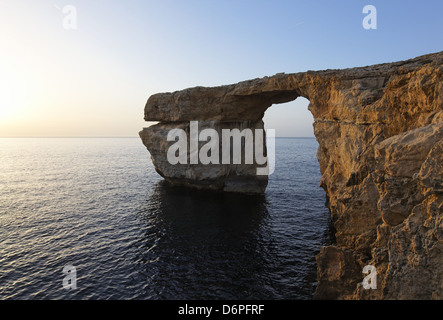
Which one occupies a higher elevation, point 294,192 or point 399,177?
point 399,177

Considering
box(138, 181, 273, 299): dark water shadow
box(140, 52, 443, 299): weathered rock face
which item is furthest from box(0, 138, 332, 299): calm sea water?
box(140, 52, 443, 299): weathered rock face

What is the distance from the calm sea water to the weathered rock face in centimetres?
365

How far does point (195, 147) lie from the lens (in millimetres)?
34125

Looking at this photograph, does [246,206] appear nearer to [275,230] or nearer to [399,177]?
[275,230]

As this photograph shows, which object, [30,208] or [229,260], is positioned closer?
[229,260]

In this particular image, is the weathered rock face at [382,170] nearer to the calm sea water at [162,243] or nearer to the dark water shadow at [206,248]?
the calm sea water at [162,243]

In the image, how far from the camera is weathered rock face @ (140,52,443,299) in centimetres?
895

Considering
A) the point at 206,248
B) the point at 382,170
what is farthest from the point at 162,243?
the point at 382,170
